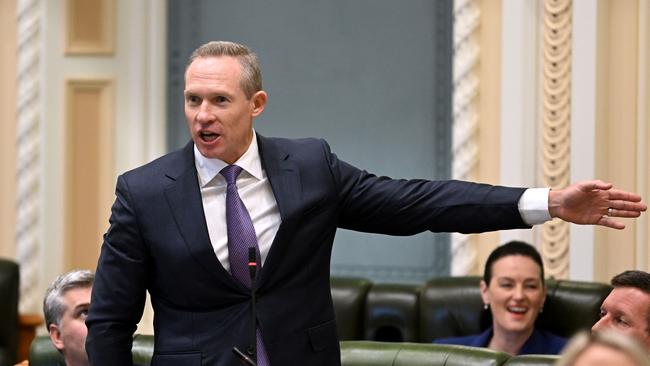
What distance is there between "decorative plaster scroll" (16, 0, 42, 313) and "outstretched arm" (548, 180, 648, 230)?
4.40 m

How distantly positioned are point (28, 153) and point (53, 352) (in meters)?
2.87

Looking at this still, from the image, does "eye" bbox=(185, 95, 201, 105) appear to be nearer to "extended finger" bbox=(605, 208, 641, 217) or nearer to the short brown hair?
the short brown hair

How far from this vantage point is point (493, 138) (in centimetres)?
595

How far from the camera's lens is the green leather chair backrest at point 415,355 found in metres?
3.47

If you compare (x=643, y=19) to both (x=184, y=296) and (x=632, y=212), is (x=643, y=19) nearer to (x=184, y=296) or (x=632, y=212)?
(x=632, y=212)

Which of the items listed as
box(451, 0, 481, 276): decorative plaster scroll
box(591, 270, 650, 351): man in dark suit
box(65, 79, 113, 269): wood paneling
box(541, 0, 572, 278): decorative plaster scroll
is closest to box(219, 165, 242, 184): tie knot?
box(591, 270, 650, 351): man in dark suit

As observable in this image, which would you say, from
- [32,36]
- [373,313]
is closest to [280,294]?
[373,313]

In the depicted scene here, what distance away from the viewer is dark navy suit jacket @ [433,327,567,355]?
14.8ft

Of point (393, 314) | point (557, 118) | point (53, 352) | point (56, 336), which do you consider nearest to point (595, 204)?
point (56, 336)

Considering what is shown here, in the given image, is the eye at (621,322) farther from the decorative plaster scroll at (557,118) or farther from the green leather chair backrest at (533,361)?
the decorative plaster scroll at (557,118)

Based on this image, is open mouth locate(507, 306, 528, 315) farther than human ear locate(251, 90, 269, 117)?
Yes

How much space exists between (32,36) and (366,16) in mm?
1732

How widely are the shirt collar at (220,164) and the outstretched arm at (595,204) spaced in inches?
25.6

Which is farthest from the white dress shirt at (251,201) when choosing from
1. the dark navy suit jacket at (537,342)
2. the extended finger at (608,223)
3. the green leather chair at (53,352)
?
the dark navy suit jacket at (537,342)
